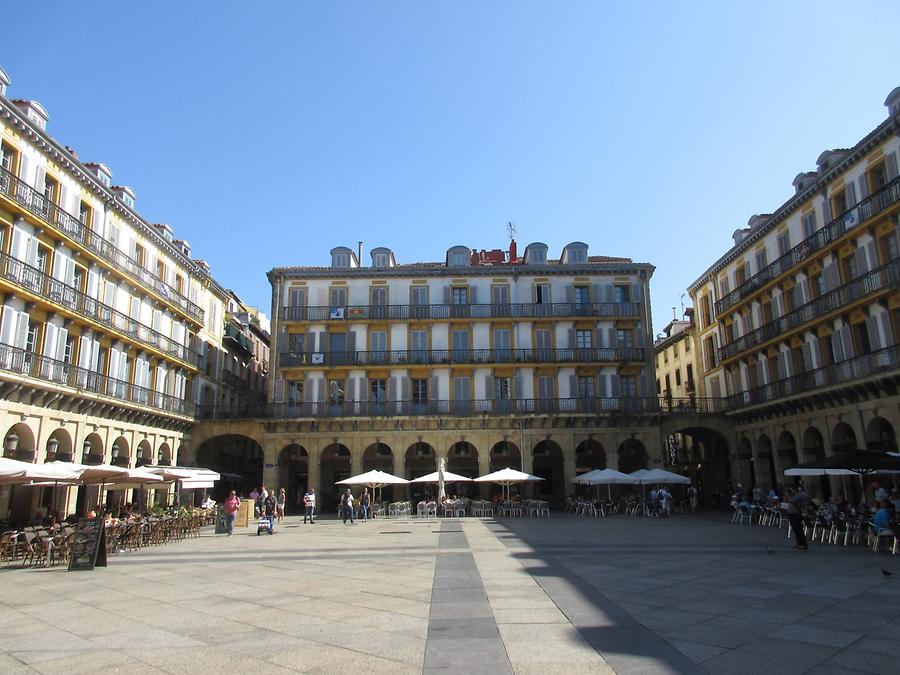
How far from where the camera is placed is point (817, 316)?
28750 millimetres

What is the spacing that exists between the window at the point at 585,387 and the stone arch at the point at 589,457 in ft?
12.8

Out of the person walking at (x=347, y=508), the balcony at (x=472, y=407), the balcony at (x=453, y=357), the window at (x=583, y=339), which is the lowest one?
the person walking at (x=347, y=508)

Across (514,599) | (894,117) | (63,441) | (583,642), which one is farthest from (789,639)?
(63,441)

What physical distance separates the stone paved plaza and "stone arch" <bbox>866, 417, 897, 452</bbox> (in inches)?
470

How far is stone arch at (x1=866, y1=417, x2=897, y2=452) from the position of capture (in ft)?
83.8

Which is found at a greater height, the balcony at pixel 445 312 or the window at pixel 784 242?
the window at pixel 784 242

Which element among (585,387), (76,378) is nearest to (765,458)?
(585,387)

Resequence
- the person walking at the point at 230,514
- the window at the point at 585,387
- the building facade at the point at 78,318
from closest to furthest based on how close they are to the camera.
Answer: the building facade at the point at 78,318
the person walking at the point at 230,514
the window at the point at 585,387

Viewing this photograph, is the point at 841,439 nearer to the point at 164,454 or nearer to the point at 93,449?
the point at 93,449

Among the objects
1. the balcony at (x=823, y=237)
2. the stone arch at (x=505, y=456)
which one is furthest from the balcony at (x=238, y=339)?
the balcony at (x=823, y=237)

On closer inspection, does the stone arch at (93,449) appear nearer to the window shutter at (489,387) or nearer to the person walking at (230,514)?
the person walking at (230,514)

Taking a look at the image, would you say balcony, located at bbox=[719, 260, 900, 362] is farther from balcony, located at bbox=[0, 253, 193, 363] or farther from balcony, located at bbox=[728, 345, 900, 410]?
balcony, located at bbox=[0, 253, 193, 363]

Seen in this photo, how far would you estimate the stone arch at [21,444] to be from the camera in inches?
888

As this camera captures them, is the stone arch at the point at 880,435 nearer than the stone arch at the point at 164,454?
Yes
